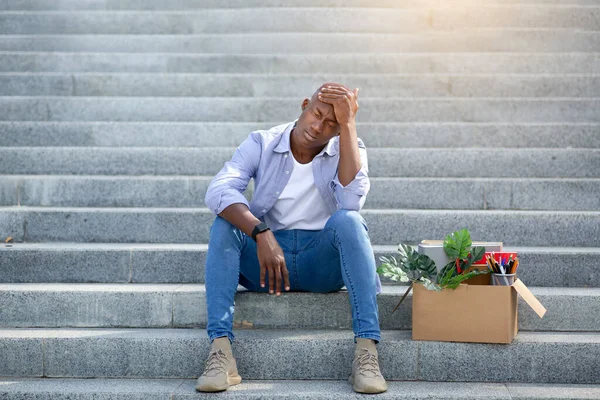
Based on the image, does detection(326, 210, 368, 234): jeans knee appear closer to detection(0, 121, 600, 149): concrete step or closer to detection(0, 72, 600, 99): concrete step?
detection(0, 121, 600, 149): concrete step

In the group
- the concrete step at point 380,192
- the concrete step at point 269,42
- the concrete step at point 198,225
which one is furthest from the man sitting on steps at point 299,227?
the concrete step at point 269,42

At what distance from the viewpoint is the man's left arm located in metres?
3.12

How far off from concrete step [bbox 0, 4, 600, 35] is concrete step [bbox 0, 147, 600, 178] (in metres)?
2.20

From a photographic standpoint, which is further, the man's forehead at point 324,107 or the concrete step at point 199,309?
the concrete step at point 199,309

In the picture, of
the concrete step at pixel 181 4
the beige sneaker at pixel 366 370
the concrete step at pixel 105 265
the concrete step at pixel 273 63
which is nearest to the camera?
the beige sneaker at pixel 366 370

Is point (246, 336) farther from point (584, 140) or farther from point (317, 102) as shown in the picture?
point (584, 140)

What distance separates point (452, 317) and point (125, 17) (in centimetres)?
465

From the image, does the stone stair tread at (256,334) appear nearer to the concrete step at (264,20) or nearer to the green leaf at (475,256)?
the green leaf at (475,256)

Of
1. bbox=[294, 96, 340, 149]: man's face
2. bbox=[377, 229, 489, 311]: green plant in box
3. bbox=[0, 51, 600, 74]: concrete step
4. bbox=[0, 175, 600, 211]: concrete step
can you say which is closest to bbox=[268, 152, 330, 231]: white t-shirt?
bbox=[294, 96, 340, 149]: man's face

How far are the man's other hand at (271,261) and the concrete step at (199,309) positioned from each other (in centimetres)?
31

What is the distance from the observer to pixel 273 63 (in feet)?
19.7

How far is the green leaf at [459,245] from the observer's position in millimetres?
3047

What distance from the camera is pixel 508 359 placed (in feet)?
10.2

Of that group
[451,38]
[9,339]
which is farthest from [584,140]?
[9,339]
